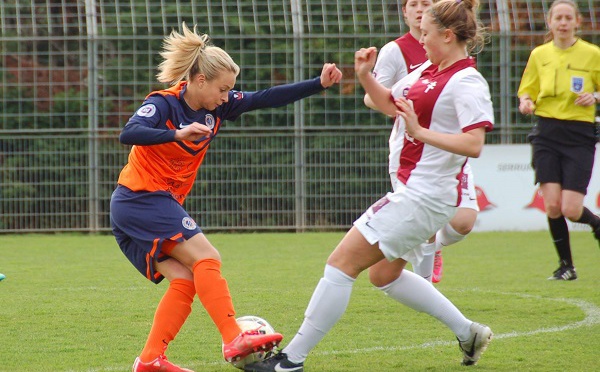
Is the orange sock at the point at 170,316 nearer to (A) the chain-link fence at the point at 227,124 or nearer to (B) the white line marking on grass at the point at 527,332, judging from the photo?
(B) the white line marking on grass at the point at 527,332

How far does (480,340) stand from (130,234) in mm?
1792

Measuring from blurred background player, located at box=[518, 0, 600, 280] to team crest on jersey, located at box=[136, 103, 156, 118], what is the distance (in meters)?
4.17

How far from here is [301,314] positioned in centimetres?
651

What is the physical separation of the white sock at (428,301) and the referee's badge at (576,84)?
394 cm

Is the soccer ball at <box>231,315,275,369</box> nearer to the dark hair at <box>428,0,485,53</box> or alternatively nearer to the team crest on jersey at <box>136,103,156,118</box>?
the team crest on jersey at <box>136,103,156,118</box>

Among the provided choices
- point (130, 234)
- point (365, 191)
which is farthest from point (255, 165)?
point (130, 234)

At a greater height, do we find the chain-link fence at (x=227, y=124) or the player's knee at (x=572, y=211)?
the chain-link fence at (x=227, y=124)

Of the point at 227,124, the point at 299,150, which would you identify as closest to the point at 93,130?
the point at 227,124

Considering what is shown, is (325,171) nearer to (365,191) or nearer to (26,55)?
(365,191)

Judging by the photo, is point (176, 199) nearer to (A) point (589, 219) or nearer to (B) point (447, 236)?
(B) point (447, 236)

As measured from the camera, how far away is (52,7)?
1410cm

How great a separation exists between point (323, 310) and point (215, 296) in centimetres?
53

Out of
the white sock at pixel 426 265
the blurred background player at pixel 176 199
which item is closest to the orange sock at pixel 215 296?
the blurred background player at pixel 176 199

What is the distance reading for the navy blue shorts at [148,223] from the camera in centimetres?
471
